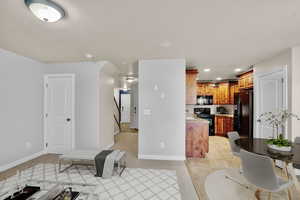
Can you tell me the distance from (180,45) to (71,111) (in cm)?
318

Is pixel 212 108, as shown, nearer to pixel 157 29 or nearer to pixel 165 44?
pixel 165 44

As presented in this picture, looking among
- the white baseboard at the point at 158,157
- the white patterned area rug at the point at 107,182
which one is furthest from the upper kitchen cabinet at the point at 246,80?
the white patterned area rug at the point at 107,182

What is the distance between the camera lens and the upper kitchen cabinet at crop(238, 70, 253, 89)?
4.14 metres

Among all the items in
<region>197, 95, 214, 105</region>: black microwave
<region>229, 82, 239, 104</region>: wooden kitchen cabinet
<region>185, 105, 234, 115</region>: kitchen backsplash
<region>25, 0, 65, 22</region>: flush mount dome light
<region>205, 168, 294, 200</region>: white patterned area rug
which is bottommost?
<region>205, 168, 294, 200</region>: white patterned area rug

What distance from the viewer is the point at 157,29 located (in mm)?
1987

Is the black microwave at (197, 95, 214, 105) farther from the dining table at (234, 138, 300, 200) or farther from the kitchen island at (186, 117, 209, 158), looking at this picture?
the dining table at (234, 138, 300, 200)

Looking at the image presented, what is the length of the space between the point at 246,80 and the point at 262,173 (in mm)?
3660

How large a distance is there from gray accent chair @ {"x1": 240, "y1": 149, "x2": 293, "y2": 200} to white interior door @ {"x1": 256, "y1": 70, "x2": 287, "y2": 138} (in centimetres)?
197

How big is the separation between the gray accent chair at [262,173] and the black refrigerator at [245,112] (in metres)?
2.50

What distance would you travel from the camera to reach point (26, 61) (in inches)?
128

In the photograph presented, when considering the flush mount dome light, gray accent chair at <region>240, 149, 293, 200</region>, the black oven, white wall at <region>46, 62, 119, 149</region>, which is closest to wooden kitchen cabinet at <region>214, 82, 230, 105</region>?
the black oven

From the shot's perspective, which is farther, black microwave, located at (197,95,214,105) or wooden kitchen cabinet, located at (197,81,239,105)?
black microwave, located at (197,95,214,105)

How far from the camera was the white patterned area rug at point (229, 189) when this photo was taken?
2.00m

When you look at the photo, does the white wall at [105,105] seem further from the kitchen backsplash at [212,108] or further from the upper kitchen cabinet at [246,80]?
the upper kitchen cabinet at [246,80]
